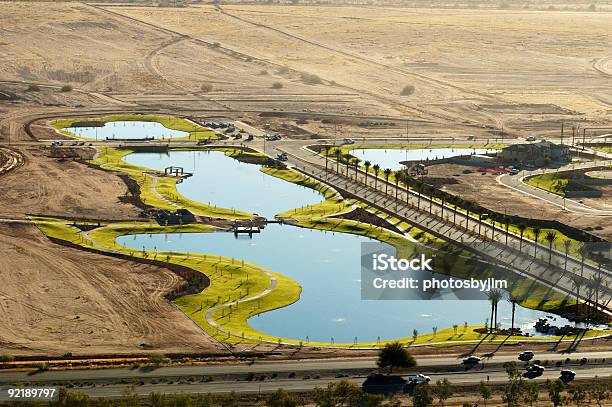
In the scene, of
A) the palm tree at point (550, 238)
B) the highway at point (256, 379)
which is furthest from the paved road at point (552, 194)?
the highway at point (256, 379)

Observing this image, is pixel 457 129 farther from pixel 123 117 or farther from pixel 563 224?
pixel 563 224

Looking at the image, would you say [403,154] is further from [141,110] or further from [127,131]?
[141,110]

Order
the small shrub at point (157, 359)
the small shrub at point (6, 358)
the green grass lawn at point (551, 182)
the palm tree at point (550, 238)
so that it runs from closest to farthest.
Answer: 1. the small shrub at point (157, 359)
2. the small shrub at point (6, 358)
3. the palm tree at point (550, 238)
4. the green grass lawn at point (551, 182)

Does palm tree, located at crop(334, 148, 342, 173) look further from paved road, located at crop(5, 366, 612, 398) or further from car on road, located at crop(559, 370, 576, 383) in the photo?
car on road, located at crop(559, 370, 576, 383)

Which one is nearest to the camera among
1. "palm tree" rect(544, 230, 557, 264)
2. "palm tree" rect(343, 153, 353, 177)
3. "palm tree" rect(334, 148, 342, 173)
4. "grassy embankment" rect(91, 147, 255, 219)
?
→ "palm tree" rect(544, 230, 557, 264)

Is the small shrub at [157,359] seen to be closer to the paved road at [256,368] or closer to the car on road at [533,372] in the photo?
the paved road at [256,368]

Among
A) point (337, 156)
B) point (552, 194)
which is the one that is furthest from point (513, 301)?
point (337, 156)

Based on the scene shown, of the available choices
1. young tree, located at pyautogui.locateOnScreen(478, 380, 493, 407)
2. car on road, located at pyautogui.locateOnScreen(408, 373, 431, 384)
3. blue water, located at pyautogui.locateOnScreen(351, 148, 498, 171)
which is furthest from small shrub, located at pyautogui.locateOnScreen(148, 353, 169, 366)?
blue water, located at pyautogui.locateOnScreen(351, 148, 498, 171)
